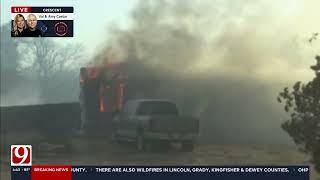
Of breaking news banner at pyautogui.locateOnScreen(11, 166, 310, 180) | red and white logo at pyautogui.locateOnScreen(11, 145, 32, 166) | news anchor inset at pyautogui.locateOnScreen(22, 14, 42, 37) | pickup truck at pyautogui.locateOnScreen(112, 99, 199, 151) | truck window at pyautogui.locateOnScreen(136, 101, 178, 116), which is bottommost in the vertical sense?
breaking news banner at pyautogui.locateOnScreen(11, 166, 310, 180)

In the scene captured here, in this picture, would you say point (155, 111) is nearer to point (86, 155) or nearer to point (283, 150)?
point (86, 155)

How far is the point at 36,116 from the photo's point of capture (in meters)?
7.70

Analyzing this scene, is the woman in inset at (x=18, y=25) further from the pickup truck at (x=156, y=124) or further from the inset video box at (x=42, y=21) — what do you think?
the pickup truck at (x=156, y=124)

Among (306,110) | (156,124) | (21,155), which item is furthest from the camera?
(21,155)

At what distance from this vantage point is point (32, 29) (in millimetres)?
7242

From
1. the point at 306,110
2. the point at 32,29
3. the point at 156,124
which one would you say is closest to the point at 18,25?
the point at 32,29

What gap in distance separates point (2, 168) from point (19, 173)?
585mm

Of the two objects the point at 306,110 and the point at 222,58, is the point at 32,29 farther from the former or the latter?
the point at 306,110

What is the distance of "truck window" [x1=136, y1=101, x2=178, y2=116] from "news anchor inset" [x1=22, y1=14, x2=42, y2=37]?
71.3 inches

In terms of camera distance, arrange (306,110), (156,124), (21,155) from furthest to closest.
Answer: (21,155) → (156,124) → (306,110)

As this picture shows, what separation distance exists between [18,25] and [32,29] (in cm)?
20

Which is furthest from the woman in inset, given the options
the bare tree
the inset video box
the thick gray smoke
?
the bare tree

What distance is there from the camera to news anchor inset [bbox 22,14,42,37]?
7.18 m

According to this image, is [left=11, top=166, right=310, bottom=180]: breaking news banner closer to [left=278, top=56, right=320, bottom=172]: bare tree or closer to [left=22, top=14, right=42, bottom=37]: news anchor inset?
[left=278, top=56, right=320, bottom=172]: bare tree
